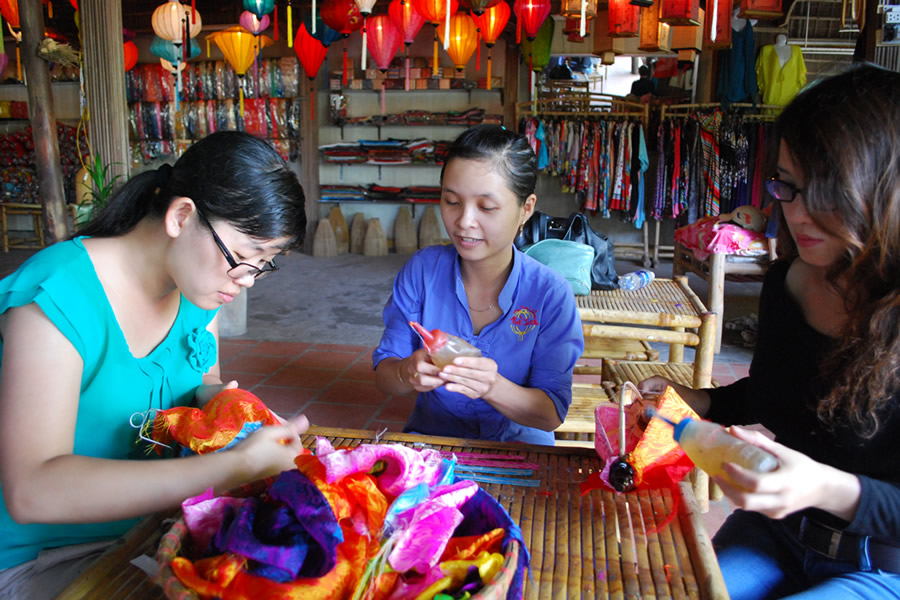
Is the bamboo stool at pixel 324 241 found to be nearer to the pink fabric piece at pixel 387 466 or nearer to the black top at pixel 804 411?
the black top at pixel 804 411

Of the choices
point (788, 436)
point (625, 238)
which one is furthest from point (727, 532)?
point (625, 238)

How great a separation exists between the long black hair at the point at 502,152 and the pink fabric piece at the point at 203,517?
3.42 ft

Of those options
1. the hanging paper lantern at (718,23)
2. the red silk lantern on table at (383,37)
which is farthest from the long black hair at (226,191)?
the red silk lantern on table at (383,37)

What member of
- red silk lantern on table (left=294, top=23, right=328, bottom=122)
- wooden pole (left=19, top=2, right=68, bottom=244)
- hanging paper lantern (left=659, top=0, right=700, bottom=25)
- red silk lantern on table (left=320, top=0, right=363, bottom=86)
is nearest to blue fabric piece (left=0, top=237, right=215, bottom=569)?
wooden pole (left=19, top=2, right=68, bottom=244)

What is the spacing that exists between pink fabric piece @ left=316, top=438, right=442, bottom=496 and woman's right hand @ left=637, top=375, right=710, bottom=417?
68 cm

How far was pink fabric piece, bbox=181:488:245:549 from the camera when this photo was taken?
2.86ft

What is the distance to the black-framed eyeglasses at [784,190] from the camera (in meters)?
1.12

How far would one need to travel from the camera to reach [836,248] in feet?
3.67

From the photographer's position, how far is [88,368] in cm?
113

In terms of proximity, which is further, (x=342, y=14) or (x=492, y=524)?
(x=342, y=14)

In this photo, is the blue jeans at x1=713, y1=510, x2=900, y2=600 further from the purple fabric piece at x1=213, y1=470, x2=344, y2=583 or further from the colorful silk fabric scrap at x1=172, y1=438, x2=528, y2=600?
the purple fabric piece at x1=213, y1=470, x2=344, y2=583

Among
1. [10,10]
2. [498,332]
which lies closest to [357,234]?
[10,10]

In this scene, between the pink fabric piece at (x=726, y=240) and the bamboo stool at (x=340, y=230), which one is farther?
the bamboo stool at (x=340, y=230)

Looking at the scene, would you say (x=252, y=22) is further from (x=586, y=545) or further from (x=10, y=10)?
(x=586, y=545)
